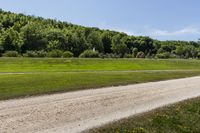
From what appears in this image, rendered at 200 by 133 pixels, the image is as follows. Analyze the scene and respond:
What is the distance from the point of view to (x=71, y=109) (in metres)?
16.0

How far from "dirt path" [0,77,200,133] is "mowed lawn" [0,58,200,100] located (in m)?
2.61

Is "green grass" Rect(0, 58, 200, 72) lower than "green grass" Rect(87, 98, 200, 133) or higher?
lower

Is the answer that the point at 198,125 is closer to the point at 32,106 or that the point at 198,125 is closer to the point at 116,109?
the point at 116,109

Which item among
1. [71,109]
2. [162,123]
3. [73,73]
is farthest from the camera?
[73,73]

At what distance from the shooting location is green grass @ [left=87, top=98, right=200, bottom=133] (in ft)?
40.2

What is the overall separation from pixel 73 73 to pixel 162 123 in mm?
24895

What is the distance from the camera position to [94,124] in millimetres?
13031

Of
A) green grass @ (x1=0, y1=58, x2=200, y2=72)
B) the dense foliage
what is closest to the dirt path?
green grass @ (x1=0, y1=58, x2=200, y2=72)

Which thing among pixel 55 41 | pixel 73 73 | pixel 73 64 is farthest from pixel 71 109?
pixel 55 41

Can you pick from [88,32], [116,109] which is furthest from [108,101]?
[88,32]

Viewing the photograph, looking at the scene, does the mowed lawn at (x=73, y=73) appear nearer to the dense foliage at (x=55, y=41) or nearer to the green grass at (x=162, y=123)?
the green grass at (x=162, y=123)

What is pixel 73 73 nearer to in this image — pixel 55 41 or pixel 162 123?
pixel 162 123

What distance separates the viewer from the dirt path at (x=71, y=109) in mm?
12484

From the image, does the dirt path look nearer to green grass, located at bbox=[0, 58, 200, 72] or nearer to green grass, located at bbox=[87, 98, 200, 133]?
green grass, located at bbox=[87, 98, 200, 133]
